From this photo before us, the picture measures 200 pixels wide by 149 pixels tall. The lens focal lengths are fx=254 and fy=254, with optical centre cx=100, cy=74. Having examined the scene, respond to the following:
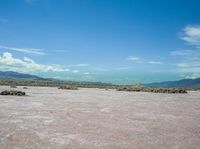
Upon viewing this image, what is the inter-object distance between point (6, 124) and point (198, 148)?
28.0 ft

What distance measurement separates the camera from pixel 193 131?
11.6 meters

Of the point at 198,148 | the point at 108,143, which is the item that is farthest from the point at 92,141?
the point at 198,148

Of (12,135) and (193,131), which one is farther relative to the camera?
(193,131)

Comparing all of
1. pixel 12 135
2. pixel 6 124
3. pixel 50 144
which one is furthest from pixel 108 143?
pixel 6 124

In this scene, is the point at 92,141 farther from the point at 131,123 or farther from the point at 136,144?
the point at 131,123

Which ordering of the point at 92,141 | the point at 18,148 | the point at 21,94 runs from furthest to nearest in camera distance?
the point at 21,94 → the point at 92,141 → the point at 18,148

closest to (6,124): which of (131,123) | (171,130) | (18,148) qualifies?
(18,148)

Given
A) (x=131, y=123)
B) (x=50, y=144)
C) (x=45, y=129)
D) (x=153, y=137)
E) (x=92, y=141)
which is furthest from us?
(x=131, y=123)

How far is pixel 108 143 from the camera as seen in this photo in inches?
360

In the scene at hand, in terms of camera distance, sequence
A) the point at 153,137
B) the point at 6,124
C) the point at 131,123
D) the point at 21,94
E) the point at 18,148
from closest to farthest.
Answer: the point at 18,148 → the point at 153,137 → the point at 6,124 → the point at 131,123 → the point at 21,94

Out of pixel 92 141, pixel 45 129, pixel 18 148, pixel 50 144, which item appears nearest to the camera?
pixel 18 148

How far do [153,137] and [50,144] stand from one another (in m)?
4.12

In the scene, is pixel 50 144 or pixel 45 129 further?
pixel 45 129

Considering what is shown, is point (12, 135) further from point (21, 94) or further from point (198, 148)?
point (21, 94)
